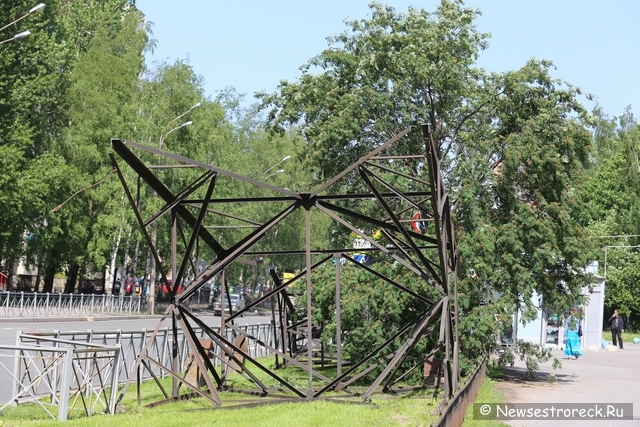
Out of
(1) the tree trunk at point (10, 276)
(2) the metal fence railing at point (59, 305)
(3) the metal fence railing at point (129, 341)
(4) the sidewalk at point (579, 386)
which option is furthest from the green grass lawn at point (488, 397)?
(1) the tree trunk at point (10, 276)

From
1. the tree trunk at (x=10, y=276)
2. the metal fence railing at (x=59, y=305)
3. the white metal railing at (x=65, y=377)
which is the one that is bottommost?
the white metal railing at (x=65, y=377)

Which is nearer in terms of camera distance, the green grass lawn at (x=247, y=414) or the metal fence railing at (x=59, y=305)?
the green grass lawn at (x=247, y=414)

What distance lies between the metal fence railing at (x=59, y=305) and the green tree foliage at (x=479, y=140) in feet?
57.7

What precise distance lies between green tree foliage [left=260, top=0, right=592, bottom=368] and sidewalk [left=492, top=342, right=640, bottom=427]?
68.7 inches

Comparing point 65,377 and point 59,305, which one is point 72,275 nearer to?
point 59,305

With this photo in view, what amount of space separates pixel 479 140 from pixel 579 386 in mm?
6312

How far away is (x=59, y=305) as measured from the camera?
4281cm

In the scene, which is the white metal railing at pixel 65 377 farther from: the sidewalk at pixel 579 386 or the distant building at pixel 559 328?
the distant building at pixel 559 328

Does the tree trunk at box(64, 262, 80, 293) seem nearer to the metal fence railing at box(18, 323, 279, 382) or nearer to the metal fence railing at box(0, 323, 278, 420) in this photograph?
the metal fence railing at box(18, 323, 279, 382)

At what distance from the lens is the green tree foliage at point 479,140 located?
2403cm

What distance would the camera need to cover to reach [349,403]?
1538 cm

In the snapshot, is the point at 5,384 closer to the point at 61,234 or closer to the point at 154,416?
the point at 154,416

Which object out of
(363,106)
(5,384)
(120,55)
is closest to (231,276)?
(120,55)

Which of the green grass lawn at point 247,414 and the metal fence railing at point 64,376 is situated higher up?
the metal fence railing at point 64,376
